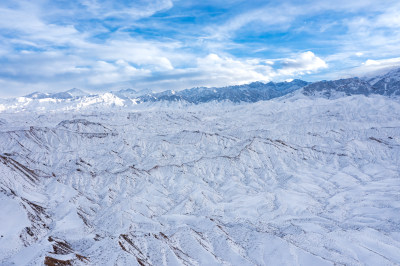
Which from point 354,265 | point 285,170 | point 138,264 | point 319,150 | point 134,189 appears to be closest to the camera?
point 138,264

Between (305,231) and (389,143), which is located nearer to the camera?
(305,231)

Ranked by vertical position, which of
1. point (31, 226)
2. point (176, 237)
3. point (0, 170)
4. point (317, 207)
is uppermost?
point (0, 170)

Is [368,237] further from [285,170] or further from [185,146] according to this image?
[185,146]

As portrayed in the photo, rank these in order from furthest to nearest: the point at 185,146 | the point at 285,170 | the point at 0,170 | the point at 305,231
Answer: the point at 185,146 < the point at 285,170 < the point at 0,170 < the point at 305,231

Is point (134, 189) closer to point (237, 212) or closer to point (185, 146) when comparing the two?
point (237, 212)

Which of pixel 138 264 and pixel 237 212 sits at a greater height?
pixel 138 264

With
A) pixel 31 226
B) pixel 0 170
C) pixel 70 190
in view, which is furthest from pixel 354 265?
pixel 0 170

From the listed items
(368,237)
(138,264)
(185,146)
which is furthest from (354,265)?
(185,146)
